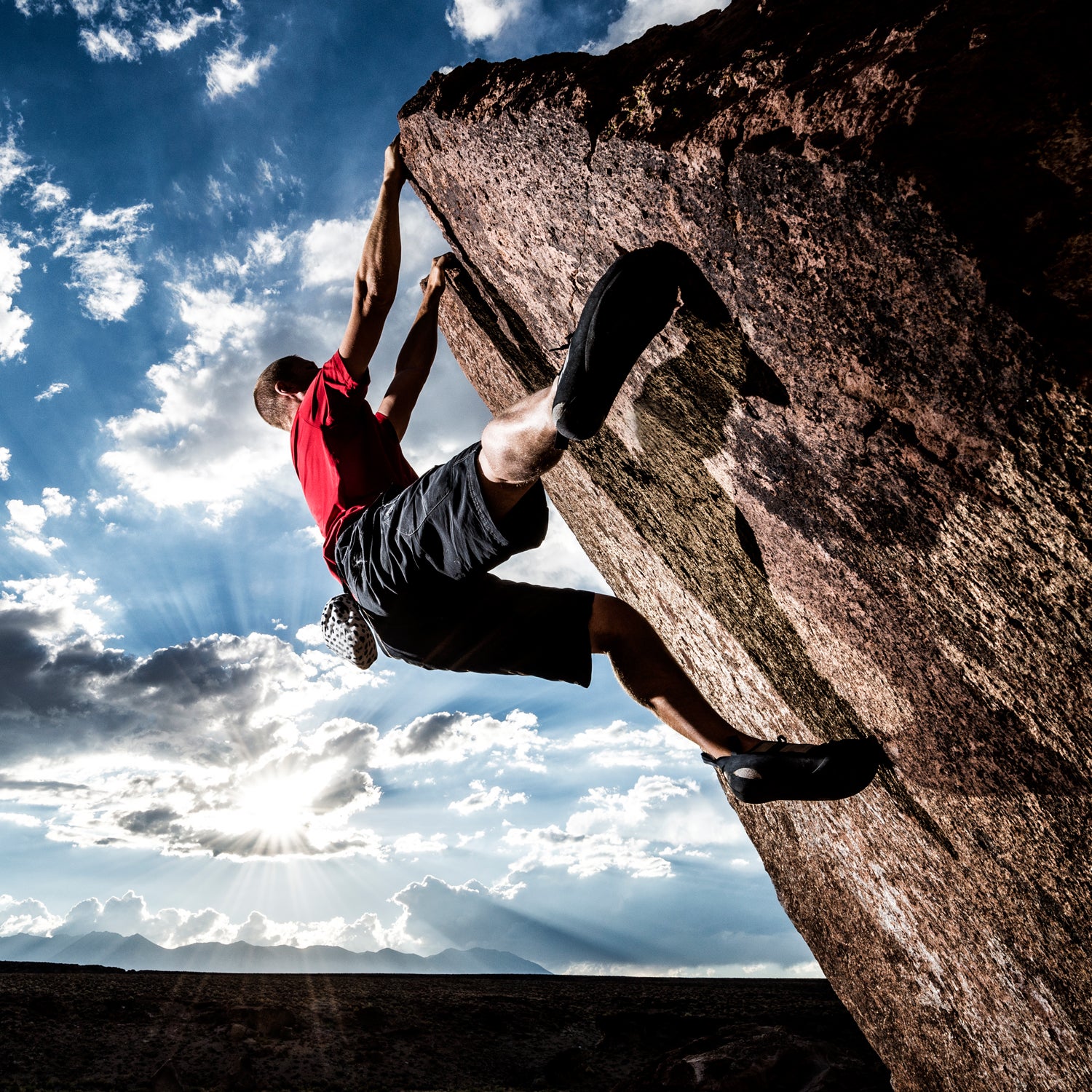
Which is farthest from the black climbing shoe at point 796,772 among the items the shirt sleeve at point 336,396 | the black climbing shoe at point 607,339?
the shirt sleeve at point 336,396

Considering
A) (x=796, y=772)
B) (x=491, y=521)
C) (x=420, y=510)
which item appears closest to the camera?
(x=491, y=521)

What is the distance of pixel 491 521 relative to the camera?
194 centimetres

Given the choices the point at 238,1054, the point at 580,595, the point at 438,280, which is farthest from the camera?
the point at 238,1054

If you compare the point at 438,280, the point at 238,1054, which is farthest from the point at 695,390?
the point at 238,1054

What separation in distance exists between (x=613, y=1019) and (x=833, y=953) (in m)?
8.99

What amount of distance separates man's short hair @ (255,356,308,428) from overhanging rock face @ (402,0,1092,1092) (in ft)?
3.51

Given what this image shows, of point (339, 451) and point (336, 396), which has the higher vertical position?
point (336, 396)

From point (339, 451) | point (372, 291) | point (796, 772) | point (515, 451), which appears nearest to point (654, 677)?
point (796, 772)

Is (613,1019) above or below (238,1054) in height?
below

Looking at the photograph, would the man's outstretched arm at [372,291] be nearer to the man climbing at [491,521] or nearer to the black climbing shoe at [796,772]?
the man climbing at [491,521]

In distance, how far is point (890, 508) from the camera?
1.80 m

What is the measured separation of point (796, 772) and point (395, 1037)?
1017 centimetres

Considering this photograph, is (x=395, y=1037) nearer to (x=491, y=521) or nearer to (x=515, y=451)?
(x=491, y=521)

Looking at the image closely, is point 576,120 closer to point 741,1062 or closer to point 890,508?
point 890,508
